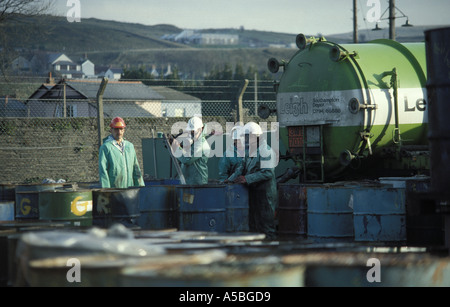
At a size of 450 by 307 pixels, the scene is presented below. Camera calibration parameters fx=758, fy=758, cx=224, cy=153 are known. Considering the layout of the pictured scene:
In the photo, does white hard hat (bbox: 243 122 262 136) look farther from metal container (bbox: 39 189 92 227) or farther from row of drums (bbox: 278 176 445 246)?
metal container (bbox: 39 189 92 227)

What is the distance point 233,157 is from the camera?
1026cm

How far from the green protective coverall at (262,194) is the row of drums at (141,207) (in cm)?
59

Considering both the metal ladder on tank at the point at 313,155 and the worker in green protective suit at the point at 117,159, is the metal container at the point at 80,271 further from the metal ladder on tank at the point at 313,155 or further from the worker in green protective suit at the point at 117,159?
the metal ladder on tank at the point at 313,155

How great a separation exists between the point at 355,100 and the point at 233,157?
2182 millimetres

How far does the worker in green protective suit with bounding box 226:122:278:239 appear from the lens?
9883 millimetres

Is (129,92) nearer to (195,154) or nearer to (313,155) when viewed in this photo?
(313,155)

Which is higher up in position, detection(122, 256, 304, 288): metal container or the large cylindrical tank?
the large cylindrical tank

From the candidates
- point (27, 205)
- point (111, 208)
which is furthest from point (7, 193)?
point (111, 208)

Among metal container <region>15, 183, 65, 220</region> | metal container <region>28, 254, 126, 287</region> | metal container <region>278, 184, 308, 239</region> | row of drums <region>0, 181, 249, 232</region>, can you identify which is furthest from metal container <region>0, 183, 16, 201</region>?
metal container <region>28, 254, 126, 287</region>

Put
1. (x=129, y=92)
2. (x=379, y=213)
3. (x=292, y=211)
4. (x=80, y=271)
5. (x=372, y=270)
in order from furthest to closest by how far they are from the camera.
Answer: (x=129, y=92), (x=292, y=211), (x=379, y=213), (x=372, y=270), (x=80, y=271)

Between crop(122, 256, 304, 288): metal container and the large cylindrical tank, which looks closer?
crop(122, 256, 304, 288): metal container

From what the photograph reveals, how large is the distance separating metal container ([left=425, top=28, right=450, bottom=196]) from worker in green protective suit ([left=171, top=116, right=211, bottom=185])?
16.7 feet

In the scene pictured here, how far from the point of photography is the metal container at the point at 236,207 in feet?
29.8

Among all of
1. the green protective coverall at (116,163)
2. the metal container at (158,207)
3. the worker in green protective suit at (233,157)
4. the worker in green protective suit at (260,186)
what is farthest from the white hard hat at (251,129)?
the metal container at (158,207)
